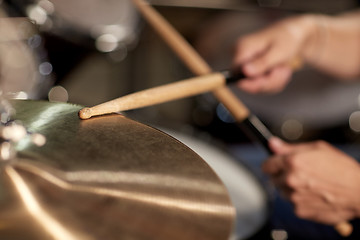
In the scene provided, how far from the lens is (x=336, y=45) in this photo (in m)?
1.15

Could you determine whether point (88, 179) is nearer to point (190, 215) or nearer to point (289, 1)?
point (190, 215)

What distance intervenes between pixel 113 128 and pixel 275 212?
0.49 meters

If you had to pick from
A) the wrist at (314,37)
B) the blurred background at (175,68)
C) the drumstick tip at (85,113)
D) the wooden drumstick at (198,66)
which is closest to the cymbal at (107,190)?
the drumstick tip at (85,113)

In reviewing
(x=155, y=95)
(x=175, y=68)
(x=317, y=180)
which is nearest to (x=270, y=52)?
(x=317, y=180)

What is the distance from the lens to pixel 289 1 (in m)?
1.95

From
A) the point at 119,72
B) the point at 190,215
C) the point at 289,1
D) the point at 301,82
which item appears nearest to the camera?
the point at 190,215

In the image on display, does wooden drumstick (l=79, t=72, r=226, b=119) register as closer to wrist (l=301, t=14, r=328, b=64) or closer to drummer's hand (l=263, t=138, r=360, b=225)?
drummer's hand (l=263, t=138, r=360, b=225)

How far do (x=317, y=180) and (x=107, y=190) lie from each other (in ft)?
1.63

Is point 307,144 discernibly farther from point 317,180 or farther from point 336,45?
point 336,45

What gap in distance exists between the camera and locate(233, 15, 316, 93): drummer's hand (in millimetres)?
857

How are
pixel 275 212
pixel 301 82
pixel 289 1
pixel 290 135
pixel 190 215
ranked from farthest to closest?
pixel 289 1, pixel 290 135, pixel 301 82, pixel 275 212, pixel 190 215

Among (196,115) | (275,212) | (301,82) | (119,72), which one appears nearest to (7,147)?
(275,212)

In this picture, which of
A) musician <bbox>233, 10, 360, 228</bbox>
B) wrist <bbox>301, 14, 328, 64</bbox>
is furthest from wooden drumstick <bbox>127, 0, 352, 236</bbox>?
wrist <bbox>301, 14, 328, 64</bbox>

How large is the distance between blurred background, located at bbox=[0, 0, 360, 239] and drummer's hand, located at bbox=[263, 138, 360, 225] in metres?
0.05
